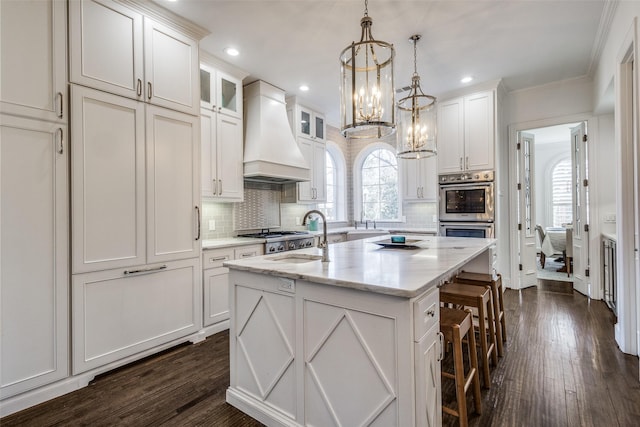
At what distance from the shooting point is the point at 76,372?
2.16m

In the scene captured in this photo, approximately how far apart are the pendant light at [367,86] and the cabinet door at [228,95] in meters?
1.99

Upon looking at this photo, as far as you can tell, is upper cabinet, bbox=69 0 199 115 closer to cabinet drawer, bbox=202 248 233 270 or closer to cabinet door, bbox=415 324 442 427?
cabinet drawer, bbox=202 248 233 270

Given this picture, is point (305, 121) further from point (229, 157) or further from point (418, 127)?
point (418, 127)

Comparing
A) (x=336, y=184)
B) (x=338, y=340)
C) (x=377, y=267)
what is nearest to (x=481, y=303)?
(x=377, y=267)

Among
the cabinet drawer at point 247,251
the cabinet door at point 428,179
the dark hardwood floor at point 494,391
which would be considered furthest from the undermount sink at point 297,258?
the cabinet door at point 428,179

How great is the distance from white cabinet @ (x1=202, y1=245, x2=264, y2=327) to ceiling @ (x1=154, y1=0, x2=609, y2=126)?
7.06 feet

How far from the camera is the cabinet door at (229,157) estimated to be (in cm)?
353

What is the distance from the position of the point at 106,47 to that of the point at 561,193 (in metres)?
9.52

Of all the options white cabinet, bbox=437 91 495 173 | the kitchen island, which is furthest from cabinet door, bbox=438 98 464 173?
the kitchen island

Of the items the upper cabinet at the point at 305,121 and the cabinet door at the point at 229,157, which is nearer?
the cabinet door at the point at 229,157

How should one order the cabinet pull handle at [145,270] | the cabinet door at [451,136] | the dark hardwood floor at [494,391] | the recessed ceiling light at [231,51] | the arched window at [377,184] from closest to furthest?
1. the dark hardwood floor at [494,391]
2. the cabinet pull handle at [145,270]
3. the recessed ceiling light at [231,51]
4. the cabinet door at [451,136]
5. the arched window at [377,184]

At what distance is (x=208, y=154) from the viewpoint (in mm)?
3398

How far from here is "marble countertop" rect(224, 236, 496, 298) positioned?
136 centimetres

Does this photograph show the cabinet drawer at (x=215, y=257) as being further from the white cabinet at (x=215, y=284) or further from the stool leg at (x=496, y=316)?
the stool leg at (x=496, y=316)
